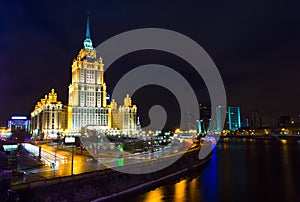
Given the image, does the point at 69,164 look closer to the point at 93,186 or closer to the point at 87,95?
the point at 93,186

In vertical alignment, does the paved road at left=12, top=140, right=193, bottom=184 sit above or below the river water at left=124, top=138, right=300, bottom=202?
above

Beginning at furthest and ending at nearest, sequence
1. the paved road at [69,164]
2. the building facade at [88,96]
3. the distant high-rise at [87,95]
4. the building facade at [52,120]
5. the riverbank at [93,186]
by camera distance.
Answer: the distant high-rise at [87,95] → the building facade at [88,96] → the building facade at [52,120] → the paved road at [69,164] → the riverbank at [93,186]

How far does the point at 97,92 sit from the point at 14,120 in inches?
3386

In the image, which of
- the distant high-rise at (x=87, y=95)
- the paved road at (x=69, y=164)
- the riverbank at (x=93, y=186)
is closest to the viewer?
the riverbank at (x=93, y=186)

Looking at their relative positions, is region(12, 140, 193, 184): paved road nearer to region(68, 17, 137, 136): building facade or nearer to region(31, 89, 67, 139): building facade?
region(68, 17, 137, 136): building facade

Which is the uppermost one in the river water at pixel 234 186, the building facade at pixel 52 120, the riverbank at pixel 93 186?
the building facade at pixel 52 120

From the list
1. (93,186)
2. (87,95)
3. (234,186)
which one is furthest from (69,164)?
(87,95)

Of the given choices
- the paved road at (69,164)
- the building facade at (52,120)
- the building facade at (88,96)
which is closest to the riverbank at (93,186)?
the paved road at (69,164)

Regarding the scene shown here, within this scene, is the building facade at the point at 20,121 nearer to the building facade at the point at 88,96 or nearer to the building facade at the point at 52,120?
the building facade at the point at 52,120

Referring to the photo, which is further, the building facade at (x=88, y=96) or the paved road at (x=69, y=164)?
the building facade at (x=88, y=96)

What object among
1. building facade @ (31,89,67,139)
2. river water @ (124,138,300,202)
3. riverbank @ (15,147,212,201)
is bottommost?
river water @ (124,138,300,202)

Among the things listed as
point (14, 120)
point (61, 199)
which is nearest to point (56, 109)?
point (14, 120)

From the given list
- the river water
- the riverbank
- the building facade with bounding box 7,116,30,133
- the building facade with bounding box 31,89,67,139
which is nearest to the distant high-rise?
the building facade with bounding box 31,89,67,139

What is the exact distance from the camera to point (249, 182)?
3259 cm
